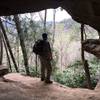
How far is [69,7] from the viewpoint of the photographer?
10797mm

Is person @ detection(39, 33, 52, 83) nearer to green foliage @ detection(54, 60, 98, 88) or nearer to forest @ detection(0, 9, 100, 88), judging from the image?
forest @ detection(0, 9, 100, 88)

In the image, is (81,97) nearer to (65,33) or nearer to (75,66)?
(75,66)

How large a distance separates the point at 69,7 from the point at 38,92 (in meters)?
3.25

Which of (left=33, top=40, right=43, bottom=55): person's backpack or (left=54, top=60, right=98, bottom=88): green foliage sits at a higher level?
(left=33, top=40, right=43, bottom=55): person's backpack

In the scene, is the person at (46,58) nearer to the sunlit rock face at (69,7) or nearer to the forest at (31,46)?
the sunlit rock face at (69,7)

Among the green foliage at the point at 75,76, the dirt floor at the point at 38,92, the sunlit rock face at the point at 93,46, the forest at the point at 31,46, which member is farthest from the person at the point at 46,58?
the green foliage at the point at 75,76

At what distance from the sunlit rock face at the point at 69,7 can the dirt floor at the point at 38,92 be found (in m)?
2.67

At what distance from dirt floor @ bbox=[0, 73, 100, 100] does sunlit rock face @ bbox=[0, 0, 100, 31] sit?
105 inches

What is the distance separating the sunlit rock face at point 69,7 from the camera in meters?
10.2

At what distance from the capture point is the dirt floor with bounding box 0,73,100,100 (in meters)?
9.89

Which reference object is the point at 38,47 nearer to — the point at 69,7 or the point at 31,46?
the point at 69,7

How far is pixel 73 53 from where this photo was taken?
28062 millimetres

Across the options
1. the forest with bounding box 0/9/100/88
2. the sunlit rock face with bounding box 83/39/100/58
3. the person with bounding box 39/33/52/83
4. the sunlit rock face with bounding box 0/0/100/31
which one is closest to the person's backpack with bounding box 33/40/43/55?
the person with bounding box 39/33/52/83

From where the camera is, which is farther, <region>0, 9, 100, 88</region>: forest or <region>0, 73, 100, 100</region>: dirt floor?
<region>0, 9, 100, 88</region>: forest
